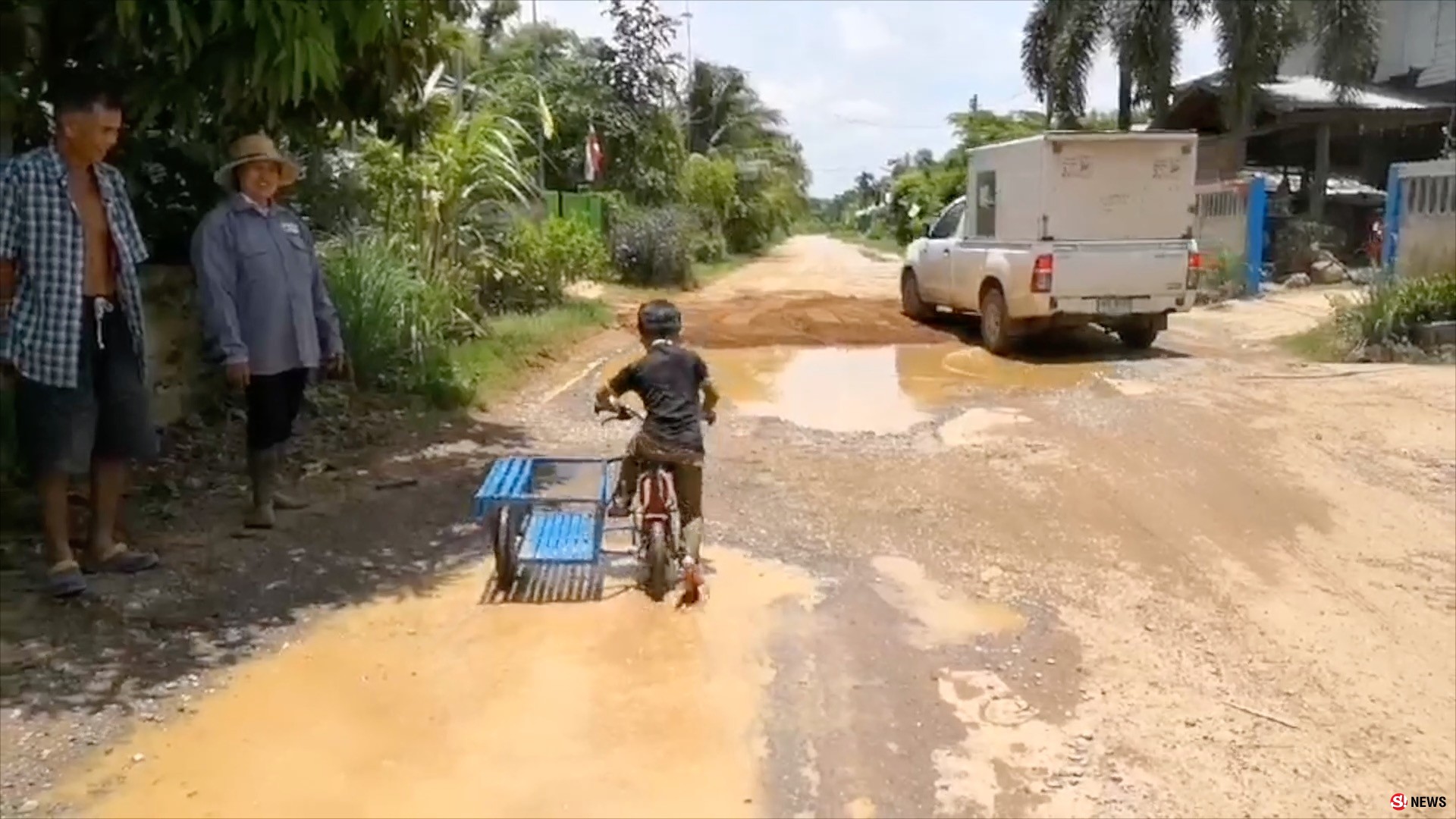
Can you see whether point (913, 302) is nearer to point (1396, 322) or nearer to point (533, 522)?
point (1396, 322)

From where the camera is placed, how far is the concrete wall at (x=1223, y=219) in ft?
65.1

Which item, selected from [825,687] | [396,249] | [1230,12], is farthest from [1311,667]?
[1230,12]

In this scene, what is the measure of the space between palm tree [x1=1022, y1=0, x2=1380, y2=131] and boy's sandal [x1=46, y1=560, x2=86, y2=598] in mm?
23336

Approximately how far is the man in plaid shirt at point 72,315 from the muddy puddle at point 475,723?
1.09 meters

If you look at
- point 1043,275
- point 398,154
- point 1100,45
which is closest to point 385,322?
point 398,154

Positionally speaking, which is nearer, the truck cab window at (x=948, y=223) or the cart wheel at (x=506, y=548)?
the cart wheel at (x=506, y=548)

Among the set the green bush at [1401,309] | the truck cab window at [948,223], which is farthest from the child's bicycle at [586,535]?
the truck cab window at [948,223]

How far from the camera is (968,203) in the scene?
1516 cm

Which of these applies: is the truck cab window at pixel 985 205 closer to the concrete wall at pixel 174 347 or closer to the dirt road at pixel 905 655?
the dirt road at pixel 905 655

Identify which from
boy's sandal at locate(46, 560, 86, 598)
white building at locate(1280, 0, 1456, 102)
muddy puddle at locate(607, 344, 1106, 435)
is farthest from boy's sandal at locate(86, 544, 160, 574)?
white building at locate(1280, 0, 1456, 102)

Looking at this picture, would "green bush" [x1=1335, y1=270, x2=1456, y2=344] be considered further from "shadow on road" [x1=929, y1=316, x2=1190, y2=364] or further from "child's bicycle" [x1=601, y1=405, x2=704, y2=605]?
"child's bicycle" [x1=601, y1=405, x2=704, y2=605]

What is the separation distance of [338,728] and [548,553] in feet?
4.61

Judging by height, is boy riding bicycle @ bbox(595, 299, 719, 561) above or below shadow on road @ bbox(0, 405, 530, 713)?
above

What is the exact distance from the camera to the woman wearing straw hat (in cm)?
570
